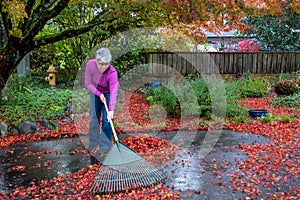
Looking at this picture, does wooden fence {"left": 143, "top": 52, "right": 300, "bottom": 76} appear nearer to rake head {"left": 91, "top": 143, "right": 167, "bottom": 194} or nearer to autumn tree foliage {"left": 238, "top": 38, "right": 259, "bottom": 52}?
autumn tree foliage {"left": 238, "top": 38, "right": 259, "bottom": 52}

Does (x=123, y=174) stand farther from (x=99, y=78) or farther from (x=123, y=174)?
(x=99, y=78)

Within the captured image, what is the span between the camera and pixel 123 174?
10.0ft

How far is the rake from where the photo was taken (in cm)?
296

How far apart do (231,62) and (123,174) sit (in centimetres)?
776

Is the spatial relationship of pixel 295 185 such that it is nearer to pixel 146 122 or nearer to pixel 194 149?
pixel 194 149

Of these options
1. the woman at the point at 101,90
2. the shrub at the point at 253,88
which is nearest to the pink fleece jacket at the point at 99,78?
the woman at the point at 101,90

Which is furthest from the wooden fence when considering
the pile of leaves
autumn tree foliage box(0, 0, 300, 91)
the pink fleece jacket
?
the pile of leaves

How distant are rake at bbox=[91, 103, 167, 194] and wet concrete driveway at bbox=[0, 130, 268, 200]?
24cm

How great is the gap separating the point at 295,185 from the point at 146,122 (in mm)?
3162

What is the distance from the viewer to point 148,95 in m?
7.44

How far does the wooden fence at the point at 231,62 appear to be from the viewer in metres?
9.75

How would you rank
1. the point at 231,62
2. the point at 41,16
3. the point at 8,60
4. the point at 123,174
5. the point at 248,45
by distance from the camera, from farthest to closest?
the point at 248,45
the point at 231,62
the point at 8,60
the point at 41,16
the point at 123,174

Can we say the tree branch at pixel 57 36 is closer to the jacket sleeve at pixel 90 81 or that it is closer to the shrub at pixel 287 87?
the jacket sleeve at pixel 90 81

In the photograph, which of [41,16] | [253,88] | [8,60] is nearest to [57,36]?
[41,16]
